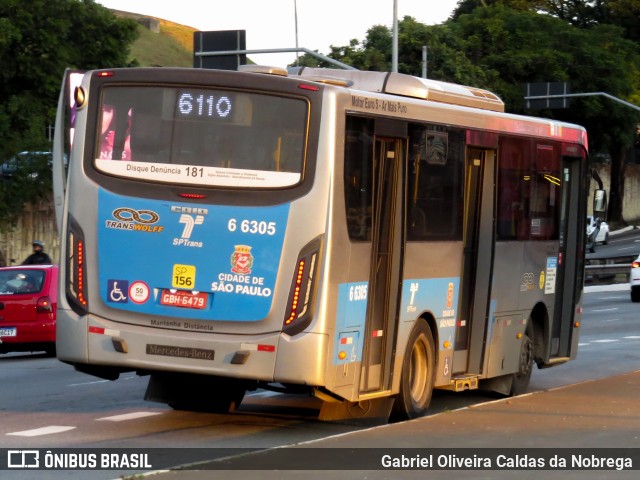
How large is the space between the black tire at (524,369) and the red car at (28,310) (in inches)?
321

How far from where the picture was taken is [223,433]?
12578 millimetres

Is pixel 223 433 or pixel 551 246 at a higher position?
pixel 551 246

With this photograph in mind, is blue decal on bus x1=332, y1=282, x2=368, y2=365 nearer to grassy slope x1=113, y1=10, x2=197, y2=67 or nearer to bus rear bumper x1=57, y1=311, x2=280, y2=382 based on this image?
bus rear bumper x1=57, y1=311, x2=280, y2=382

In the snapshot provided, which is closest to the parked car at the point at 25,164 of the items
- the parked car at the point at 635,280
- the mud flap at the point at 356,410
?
the parked car at the point at 635,280

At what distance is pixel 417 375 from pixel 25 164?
28.8 m

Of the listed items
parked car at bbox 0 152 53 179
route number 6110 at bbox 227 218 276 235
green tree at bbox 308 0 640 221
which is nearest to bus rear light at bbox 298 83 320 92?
route number 6110 at bbox 227 218 276 235

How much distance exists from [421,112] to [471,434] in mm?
3262

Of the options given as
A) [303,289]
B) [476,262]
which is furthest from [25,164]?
[303,289]

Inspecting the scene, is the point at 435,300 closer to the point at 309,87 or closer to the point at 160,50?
the point at 309,87

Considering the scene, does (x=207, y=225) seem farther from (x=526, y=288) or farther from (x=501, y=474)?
(x=526, y=288)

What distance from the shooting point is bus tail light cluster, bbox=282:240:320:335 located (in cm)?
1168

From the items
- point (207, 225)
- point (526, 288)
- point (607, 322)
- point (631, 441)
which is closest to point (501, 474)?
point (631, 441)

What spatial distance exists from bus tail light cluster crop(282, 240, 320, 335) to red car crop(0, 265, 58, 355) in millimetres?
10897

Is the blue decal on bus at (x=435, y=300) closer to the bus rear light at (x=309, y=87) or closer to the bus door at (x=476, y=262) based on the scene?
the bus door at (x=476, y=262)
